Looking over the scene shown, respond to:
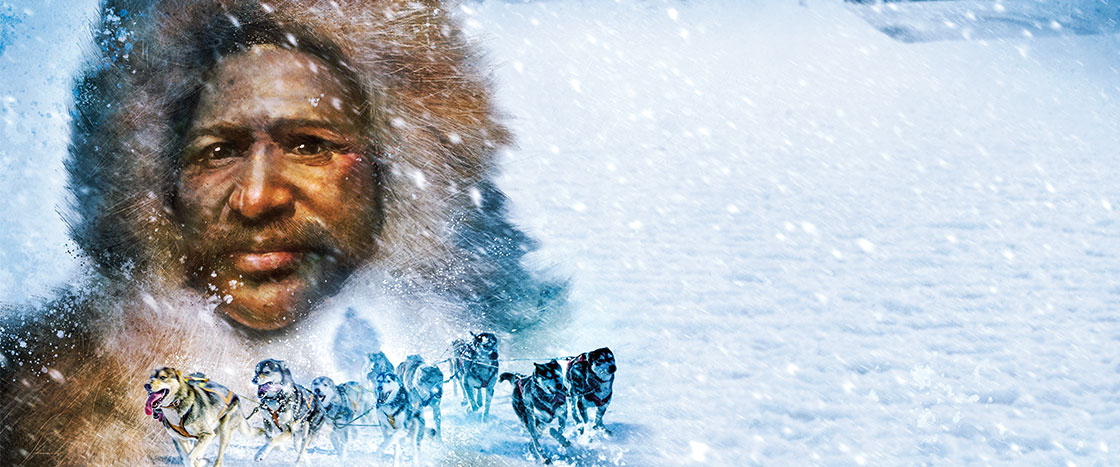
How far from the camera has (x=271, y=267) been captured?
193 cm

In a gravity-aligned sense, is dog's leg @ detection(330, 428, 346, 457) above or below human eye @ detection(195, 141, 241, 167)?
below

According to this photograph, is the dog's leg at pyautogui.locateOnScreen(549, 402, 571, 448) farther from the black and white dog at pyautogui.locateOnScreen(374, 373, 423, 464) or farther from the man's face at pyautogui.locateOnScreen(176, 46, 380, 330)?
the man's face at pyautogui.locateOnScreen(176, 46, 380, 330)

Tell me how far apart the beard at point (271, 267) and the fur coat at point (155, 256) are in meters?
0.03

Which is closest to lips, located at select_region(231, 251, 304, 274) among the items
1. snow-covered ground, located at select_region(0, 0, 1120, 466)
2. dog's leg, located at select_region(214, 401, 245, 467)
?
dog's leg, located at select_region(214, 401, 245, 467)

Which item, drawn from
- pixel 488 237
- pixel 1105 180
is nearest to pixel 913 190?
pixel 1105 180

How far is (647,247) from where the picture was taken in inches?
82.4

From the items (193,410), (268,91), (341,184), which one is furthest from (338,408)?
(268,91)

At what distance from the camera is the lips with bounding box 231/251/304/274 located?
1.93 meters

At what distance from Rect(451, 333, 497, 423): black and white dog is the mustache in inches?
16.6

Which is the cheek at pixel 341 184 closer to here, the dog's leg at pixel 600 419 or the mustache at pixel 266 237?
the mustache at pixel 266 237

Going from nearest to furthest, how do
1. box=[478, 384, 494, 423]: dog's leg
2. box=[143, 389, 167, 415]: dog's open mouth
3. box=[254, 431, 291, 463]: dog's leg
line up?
box=[143, 389, 167, 415]: dog's open mouth, box=[254, 431, 291, 463]: dog's leg, box=[478, 384, 494, 423]: dog's leg

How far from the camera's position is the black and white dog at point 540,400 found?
174cm

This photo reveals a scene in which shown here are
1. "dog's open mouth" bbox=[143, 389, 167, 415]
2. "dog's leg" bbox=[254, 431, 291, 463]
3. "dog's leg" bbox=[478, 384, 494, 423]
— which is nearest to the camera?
"dog's open mouth" bbox=[143, 389, 167, 415]

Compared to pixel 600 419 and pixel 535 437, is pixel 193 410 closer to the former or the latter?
pixel 535 437
